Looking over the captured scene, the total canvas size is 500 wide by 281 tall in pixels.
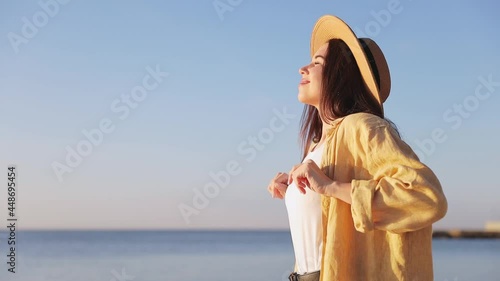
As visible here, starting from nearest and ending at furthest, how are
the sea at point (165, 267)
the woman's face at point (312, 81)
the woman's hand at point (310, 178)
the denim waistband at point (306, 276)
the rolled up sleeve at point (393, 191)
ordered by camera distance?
the rolled up sleeve at point (393, 191)
the woman's hand at point (310, 178)
the denim waistband at point (306, 276)
the woman's face at point (312, 81)
the sea at point (165, 267)

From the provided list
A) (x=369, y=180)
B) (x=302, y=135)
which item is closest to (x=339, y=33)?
(x=302, y=135)

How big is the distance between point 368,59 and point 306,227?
490mm

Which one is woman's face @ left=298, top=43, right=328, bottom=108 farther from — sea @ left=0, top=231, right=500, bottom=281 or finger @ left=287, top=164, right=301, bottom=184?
sea @ left=0, top=231, right=500, bottom=281

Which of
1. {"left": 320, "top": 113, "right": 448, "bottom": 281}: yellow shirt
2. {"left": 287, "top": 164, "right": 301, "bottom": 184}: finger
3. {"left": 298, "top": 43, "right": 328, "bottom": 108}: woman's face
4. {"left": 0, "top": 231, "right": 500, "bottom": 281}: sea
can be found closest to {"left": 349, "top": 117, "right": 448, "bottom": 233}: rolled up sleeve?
{"left": 320, "top": 113, "right": 448, "bottom": 281}: yellow shirt

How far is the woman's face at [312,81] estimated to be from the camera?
2.07 m

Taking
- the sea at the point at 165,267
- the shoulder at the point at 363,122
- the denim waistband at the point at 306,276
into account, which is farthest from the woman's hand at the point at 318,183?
the sea at the point at 165,267

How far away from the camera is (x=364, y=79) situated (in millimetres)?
2014

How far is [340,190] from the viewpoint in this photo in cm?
181

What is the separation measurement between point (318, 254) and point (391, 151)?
0.36 m

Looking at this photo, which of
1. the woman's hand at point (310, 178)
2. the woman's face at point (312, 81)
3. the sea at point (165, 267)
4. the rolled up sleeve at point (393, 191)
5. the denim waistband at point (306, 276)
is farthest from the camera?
the sea at point (165, 267)

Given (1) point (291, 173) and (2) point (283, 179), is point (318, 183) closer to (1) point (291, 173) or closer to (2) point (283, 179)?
(1) point (291, 173)

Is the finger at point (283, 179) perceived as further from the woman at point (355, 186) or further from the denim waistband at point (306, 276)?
the denim waistband at point (306, 276)
